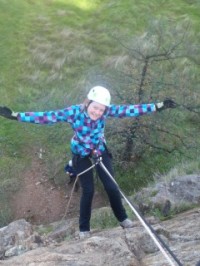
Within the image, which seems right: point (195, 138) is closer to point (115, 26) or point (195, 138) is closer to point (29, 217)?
point (29, 217)

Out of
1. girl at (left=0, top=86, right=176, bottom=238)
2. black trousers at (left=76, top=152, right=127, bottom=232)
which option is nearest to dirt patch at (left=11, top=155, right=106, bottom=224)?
black trousers at (left=76, top=152, right=127, bottom=232)

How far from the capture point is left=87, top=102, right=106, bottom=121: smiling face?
6539 mm

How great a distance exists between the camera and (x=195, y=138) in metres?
13.6

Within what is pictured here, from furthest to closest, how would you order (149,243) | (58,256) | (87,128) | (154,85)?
(154,85) < (87,128) < (149,243) < (58,256)

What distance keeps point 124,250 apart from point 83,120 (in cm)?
193

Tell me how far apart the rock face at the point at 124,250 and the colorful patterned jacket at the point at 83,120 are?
1.33 meters

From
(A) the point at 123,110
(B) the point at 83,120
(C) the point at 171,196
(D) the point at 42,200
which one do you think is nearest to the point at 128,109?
(A) the point at 123,110

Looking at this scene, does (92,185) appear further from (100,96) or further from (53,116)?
(100,96)

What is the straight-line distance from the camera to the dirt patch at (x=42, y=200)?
1248 cm

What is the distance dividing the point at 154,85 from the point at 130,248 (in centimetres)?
676

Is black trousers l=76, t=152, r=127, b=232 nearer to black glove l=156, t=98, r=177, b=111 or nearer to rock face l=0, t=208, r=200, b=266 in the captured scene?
rock face l=0, t=208, r=200, b=266

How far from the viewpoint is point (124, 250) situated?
19.7 feet

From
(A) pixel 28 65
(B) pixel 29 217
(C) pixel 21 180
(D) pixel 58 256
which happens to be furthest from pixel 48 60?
(D) pixel 58 256

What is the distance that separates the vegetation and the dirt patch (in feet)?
0.90
